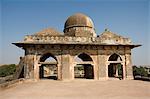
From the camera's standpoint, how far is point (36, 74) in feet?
58.9

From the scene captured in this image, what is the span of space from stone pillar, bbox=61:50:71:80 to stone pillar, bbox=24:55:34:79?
2.90m

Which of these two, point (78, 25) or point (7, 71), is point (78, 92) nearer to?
point (78, 25)

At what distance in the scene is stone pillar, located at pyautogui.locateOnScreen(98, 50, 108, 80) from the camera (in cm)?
1861

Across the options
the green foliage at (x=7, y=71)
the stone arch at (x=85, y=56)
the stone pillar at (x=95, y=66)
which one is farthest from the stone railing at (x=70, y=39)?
the green foliage at (x=7, y=71)

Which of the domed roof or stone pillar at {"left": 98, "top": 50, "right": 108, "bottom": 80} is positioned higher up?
the domed roof

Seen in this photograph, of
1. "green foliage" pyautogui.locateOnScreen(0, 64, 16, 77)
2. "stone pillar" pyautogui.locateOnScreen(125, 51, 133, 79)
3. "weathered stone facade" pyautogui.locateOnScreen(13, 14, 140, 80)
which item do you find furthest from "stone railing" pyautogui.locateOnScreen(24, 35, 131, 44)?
"green foliage" pyautogui.locateOnScreen(0, 64, 16, 77)

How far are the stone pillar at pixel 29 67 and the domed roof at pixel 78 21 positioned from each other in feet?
22.6

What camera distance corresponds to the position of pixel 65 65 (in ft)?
59.9

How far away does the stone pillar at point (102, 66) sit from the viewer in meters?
18.6

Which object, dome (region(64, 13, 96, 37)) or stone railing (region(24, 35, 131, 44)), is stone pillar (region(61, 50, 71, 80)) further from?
dome (region(64, 13, 96, 37))

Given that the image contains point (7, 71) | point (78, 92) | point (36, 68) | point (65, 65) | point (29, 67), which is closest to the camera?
point (78, 92)

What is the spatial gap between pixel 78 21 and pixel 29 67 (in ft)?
26.8

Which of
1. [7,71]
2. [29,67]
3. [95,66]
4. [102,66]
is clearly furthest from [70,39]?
[7,71]

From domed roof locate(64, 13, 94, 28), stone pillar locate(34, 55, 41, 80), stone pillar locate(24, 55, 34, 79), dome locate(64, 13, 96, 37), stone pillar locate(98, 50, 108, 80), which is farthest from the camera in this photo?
domed roof locate(64, 13, 94, 28)
